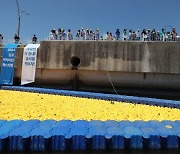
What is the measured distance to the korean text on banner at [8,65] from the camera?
22047 millimetres

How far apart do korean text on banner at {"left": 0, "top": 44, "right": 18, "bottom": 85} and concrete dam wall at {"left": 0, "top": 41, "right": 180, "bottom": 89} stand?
22.8 inches

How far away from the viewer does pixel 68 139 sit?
17.4 feet

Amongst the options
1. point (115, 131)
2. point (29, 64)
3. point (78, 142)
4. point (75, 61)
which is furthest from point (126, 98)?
point (78, 142)

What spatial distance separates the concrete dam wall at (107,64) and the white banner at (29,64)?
1.44 ft

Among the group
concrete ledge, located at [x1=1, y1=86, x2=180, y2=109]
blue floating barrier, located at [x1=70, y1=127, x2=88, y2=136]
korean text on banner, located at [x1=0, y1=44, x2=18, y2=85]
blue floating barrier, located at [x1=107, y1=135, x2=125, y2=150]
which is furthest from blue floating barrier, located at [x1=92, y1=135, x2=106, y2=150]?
korean text on banner, located at [x1=0, y1=44, x2=18, y2=85]

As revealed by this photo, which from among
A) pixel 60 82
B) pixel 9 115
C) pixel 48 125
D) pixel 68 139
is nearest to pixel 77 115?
pixel 9 115

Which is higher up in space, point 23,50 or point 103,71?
point 23,50

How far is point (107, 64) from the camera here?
64.9 ft

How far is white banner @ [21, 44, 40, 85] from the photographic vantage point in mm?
21311

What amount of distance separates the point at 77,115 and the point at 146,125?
496cm

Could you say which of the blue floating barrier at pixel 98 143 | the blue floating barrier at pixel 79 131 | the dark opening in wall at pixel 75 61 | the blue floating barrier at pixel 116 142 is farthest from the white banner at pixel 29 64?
the blue floating barrier at pixel 116 142

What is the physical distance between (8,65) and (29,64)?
2.22m

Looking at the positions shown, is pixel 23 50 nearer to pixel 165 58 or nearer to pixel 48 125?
pixel 165 58

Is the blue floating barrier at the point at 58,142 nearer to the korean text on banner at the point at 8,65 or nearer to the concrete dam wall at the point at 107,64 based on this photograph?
the concrete dam wall at the point at 107,64
